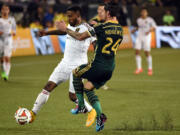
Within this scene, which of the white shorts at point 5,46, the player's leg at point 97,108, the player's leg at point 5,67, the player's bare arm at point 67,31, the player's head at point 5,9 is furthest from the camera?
the white shorts at point 5,46

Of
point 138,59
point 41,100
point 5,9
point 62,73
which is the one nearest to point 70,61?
point 62,73

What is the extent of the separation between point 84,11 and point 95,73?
2446 centimetres

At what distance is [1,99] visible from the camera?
503 inches

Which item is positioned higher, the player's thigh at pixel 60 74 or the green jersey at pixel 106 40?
the green jersey at pixel 106 40

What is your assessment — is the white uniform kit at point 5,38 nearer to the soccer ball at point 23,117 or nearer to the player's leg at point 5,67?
the player's leg at point 5,67

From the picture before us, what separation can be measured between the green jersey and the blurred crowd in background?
1263cm

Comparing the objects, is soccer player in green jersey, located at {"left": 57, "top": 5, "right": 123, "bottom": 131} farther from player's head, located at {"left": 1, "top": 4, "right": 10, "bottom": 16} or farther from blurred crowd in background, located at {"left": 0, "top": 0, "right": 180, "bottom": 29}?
blurred crowd in background, located at {"left": 0, "top": 0, "right": 180, "bottom": 29}

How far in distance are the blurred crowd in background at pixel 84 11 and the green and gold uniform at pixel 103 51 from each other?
12604 millimetres

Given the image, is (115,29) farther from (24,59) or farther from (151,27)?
(24,59)

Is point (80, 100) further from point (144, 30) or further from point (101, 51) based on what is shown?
point (144, 30)

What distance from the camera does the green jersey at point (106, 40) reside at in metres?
8.37

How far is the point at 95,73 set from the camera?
855 centimetres

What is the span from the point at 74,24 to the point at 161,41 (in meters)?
23.8

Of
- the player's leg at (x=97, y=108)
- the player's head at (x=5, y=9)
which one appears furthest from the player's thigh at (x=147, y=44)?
the player's leg at (x=97, y=108)
